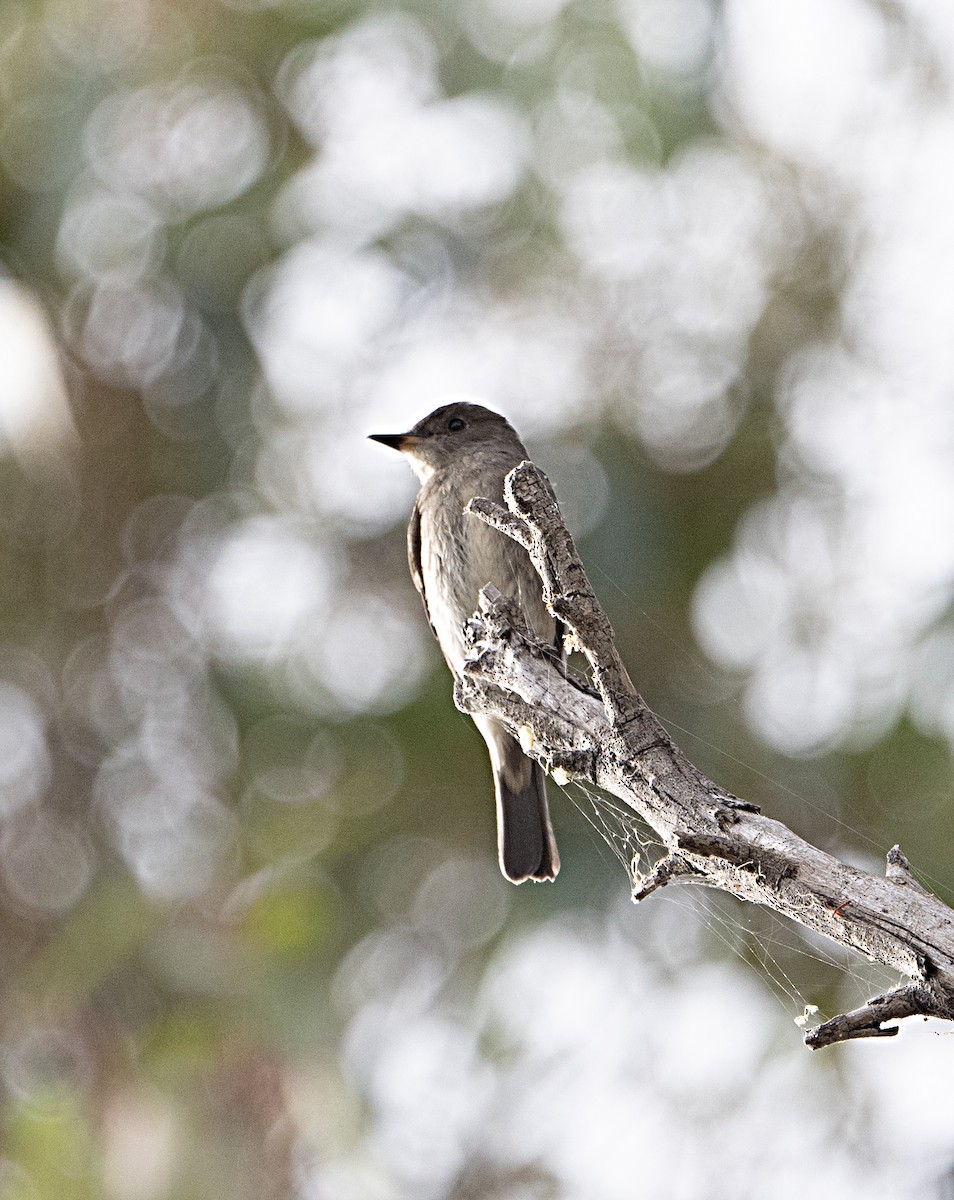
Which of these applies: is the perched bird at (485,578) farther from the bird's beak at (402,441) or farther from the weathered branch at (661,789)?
the weathered branch at (661,789)

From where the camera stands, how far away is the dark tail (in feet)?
10.3

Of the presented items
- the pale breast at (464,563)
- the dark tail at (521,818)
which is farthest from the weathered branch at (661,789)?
the pale breast at (464,563)

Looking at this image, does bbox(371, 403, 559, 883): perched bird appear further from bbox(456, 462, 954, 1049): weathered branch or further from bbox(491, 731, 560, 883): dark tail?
bbox(456, 462, 954, 1049): weathered branch

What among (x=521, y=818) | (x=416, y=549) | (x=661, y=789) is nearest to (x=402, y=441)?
(x=416, y=549)

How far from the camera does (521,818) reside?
11.1 ft

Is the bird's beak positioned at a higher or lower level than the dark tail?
higher

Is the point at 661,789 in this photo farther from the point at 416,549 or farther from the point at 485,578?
the point at 416,549

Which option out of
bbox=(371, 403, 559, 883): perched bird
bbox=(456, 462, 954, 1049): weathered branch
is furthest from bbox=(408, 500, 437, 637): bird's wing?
bbox=(456, 462, 954, 1049): weathered branch

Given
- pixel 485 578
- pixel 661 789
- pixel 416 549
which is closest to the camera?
pixel 661 789

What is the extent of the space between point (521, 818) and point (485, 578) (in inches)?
24.5

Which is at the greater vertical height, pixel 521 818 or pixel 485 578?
pixel 485 578

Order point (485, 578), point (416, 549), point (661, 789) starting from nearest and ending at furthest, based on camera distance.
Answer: point (661, 789)
point (485, 578)
point (416, 549)

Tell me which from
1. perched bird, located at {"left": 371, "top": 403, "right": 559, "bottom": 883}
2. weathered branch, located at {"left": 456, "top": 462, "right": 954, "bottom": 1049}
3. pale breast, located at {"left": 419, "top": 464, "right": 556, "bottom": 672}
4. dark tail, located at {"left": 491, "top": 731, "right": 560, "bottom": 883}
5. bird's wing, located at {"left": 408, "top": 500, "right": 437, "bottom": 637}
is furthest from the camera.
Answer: bird's wing, located at {"left": 408, "top": 500, "right": 437, "bottom": 637}

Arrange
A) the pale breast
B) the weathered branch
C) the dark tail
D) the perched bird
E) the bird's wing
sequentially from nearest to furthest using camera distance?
the weathered branch
the dark tail
the perched bird
the pale breast
the bird's wing
